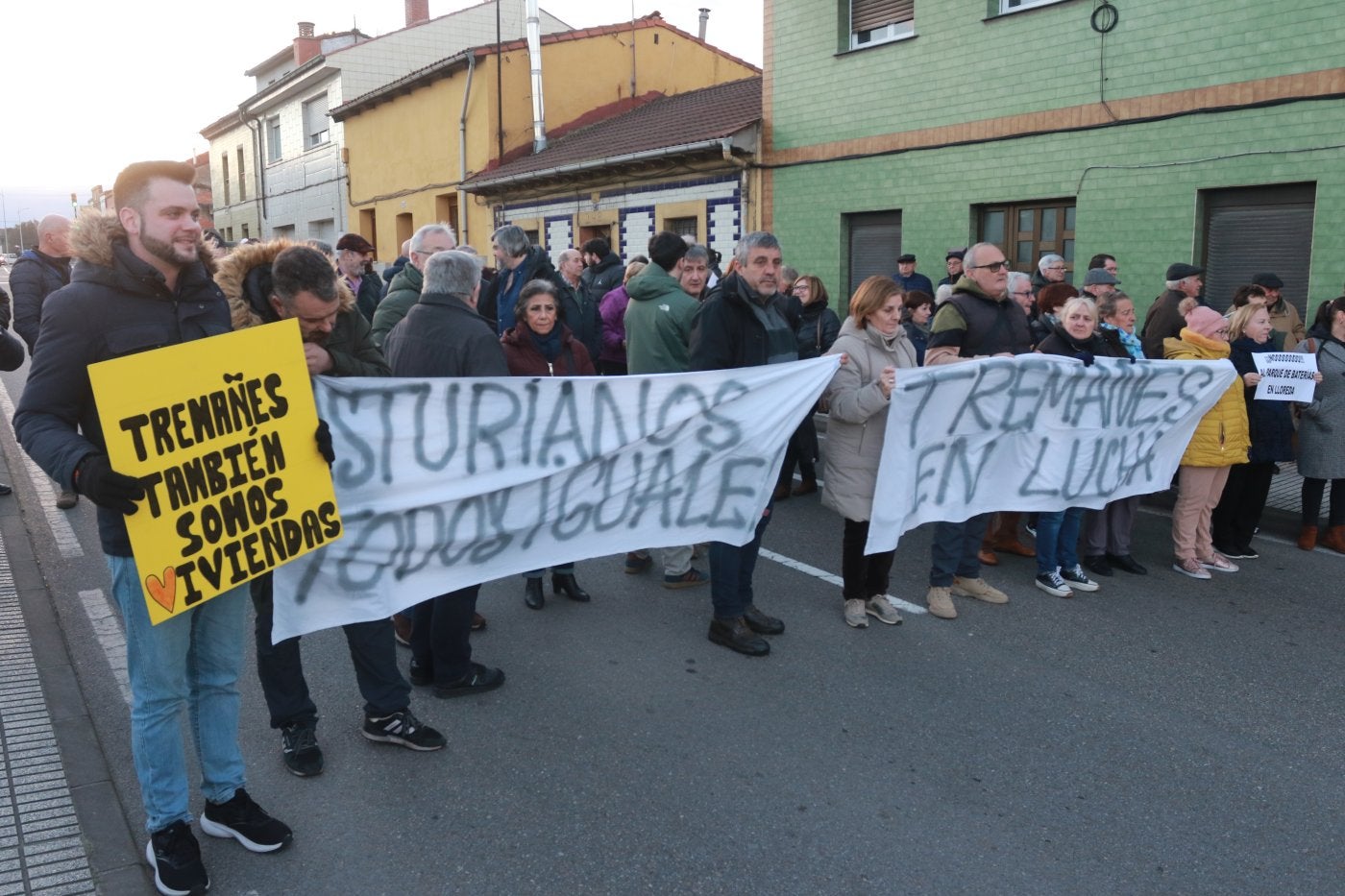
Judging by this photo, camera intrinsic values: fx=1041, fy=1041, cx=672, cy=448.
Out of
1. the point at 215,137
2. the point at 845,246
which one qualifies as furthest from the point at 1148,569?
the point at 215,137

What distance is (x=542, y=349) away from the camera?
18.3 ft

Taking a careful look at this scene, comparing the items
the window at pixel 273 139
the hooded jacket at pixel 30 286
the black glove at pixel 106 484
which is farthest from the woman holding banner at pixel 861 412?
the window at pixel 273 139

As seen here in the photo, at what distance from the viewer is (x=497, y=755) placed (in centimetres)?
386

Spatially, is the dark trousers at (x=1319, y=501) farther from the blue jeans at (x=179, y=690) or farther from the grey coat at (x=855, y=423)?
the blue jeans at (x=179, y=690)

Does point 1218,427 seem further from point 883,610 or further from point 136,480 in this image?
point 136,480

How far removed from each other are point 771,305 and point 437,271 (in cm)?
168

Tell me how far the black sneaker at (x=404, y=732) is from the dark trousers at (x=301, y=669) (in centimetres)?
3

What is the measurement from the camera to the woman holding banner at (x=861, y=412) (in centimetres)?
494

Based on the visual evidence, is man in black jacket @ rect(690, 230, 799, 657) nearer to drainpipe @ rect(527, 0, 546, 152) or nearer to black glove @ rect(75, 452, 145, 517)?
black glove @ rect(75, 452, 145, 517)

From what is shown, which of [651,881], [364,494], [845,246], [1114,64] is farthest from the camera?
[845,246]

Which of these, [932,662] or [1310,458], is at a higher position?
[1310,458]

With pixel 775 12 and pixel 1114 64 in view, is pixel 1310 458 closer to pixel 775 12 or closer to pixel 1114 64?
pixel 1114 64

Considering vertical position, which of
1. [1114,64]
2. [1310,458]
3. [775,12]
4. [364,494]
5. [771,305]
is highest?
[775,12]

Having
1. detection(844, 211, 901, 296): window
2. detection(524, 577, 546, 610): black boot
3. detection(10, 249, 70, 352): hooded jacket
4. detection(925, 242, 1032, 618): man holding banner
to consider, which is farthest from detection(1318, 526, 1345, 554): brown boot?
detection(10, 249, 70, 352): hooded jacket
